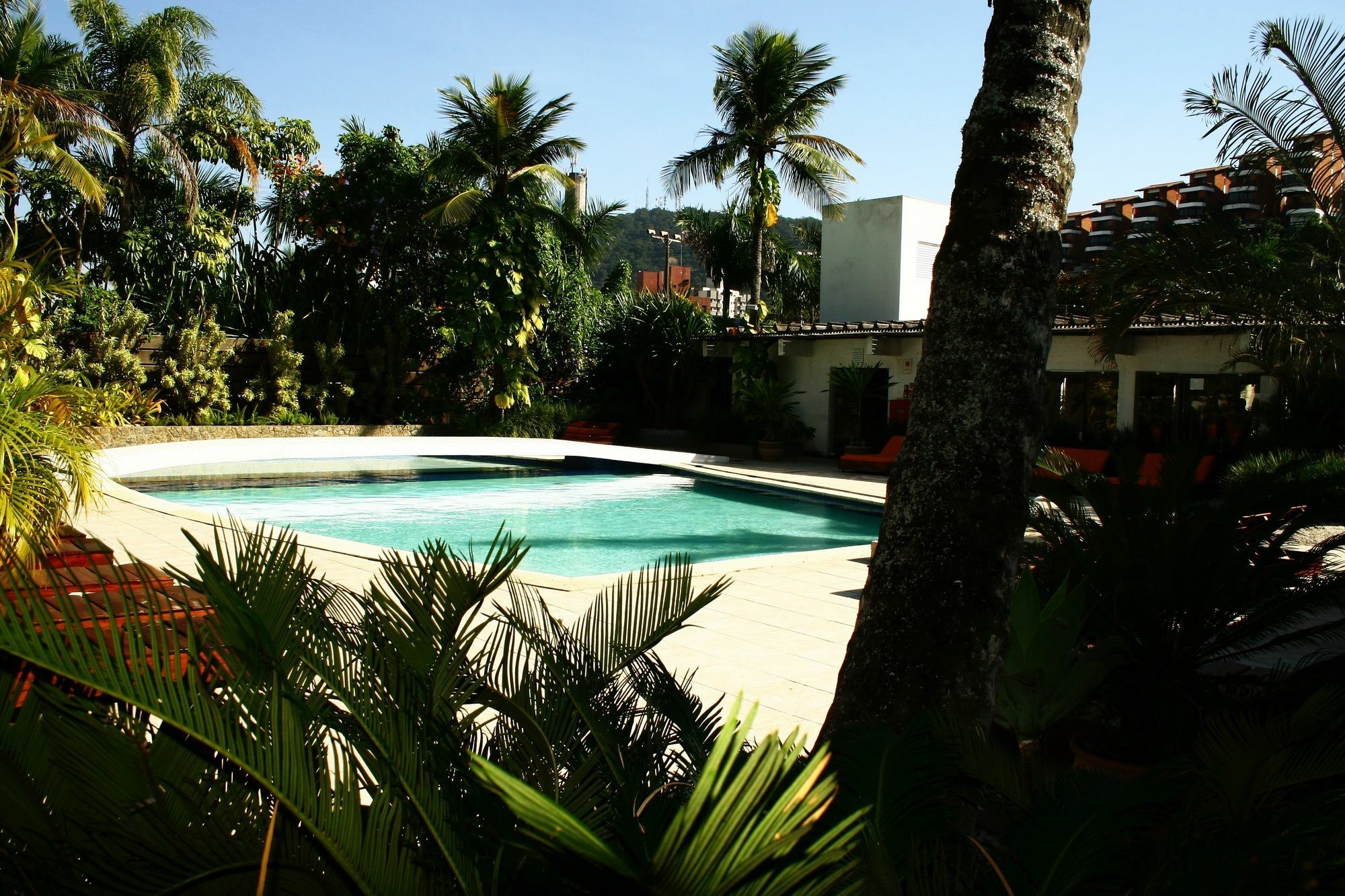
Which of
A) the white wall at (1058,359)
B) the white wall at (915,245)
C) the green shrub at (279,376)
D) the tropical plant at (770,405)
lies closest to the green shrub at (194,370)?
the green shrub at (279,376)

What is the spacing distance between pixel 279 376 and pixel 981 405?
22.0 metres

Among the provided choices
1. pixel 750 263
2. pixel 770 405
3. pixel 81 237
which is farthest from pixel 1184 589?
pixel 750 263

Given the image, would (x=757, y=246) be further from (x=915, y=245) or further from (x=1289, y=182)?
(x=1289, y=182)

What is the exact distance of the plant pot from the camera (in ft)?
11.3

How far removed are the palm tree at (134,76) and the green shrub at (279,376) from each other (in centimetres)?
352

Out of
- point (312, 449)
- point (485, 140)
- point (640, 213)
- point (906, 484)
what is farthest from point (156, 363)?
point (640, 213)

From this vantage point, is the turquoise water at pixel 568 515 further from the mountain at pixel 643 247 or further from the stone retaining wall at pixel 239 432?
the mountain at pixel 643 247

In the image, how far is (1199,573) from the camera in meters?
3.85

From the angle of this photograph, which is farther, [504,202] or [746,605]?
[504,202]

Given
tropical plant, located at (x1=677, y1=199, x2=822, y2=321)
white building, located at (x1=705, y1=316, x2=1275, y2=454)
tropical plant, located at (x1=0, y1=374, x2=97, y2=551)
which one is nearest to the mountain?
tropical plant, located at (x1=677, y1=199, x2=822, y2=321)

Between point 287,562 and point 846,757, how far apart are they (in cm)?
118

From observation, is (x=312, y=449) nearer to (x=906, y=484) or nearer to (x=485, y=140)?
(x=485, y=140)

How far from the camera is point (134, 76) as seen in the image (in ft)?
72.4

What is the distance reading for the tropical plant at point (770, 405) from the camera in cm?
2217
